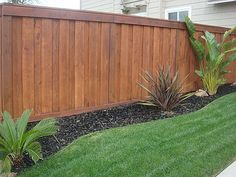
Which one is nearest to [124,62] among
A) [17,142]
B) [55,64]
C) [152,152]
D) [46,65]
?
[55,64]

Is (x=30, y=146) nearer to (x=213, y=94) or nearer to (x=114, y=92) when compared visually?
(x=114, y=92)

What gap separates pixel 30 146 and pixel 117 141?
1.19m

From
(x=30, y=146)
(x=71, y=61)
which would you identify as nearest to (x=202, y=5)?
(x=71, y=61)

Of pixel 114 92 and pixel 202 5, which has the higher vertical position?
pixel 202 5

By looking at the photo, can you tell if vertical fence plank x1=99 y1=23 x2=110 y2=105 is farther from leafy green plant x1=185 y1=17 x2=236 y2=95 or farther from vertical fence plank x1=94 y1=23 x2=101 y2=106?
leafy green plant x1=185 y1=17 x2=236 y2=95

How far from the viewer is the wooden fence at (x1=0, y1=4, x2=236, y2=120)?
5066 millimetres

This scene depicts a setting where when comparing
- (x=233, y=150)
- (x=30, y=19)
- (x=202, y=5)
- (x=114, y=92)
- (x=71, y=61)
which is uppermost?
(x=202, y=5)

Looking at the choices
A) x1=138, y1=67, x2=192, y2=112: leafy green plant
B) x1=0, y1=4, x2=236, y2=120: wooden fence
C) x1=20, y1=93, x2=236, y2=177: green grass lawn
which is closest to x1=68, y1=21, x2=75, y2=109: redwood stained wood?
x1=0, y1=4, x2=236, y2=120: wooden fence

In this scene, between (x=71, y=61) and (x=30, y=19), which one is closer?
(x=30, y=19)

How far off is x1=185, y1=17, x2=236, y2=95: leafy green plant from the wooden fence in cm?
62

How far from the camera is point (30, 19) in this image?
518 cm

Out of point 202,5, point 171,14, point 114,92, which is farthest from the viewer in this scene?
point 171,14

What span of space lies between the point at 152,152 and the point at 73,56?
232 centimetres

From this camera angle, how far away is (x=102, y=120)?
5.82m
